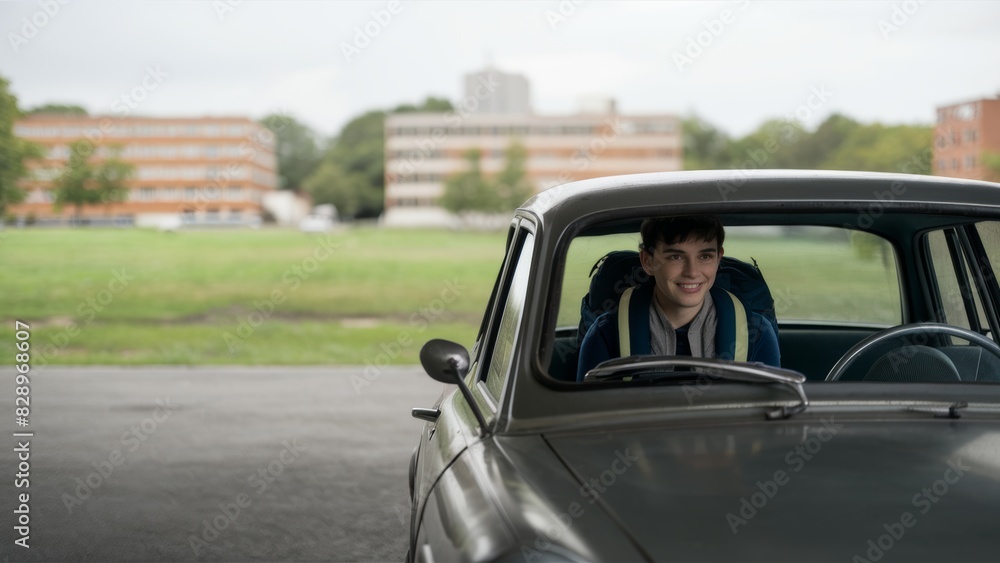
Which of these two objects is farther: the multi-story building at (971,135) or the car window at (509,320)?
the multi-story building at (971,135)

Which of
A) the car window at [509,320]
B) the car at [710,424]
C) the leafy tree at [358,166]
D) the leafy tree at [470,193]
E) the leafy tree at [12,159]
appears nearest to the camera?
the car at [710,424]

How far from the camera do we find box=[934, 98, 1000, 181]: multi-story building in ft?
57.8

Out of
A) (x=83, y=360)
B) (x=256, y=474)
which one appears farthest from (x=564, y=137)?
(x=256, y=474)

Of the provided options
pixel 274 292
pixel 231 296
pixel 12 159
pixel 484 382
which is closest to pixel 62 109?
pixel 12 159

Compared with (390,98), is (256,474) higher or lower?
lower

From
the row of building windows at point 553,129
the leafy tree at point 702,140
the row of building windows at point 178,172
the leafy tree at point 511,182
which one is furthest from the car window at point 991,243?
the leafy tree at point 702,140

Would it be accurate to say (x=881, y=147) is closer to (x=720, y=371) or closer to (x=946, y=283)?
(x=946, y=283)

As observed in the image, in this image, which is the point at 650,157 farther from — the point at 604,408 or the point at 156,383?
the point at 604,408

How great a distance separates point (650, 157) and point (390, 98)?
4029cm

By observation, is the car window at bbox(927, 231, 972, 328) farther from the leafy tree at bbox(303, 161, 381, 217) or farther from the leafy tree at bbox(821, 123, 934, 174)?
the leafy tree at bbox(303, 161, 381, 217)

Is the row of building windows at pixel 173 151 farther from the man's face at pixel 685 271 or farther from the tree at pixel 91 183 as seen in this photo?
the man's face at pixel 685 271

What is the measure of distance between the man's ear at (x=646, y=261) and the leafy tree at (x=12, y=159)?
29.6m

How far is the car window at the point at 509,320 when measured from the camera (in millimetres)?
3006

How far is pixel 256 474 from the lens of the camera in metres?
8.12
